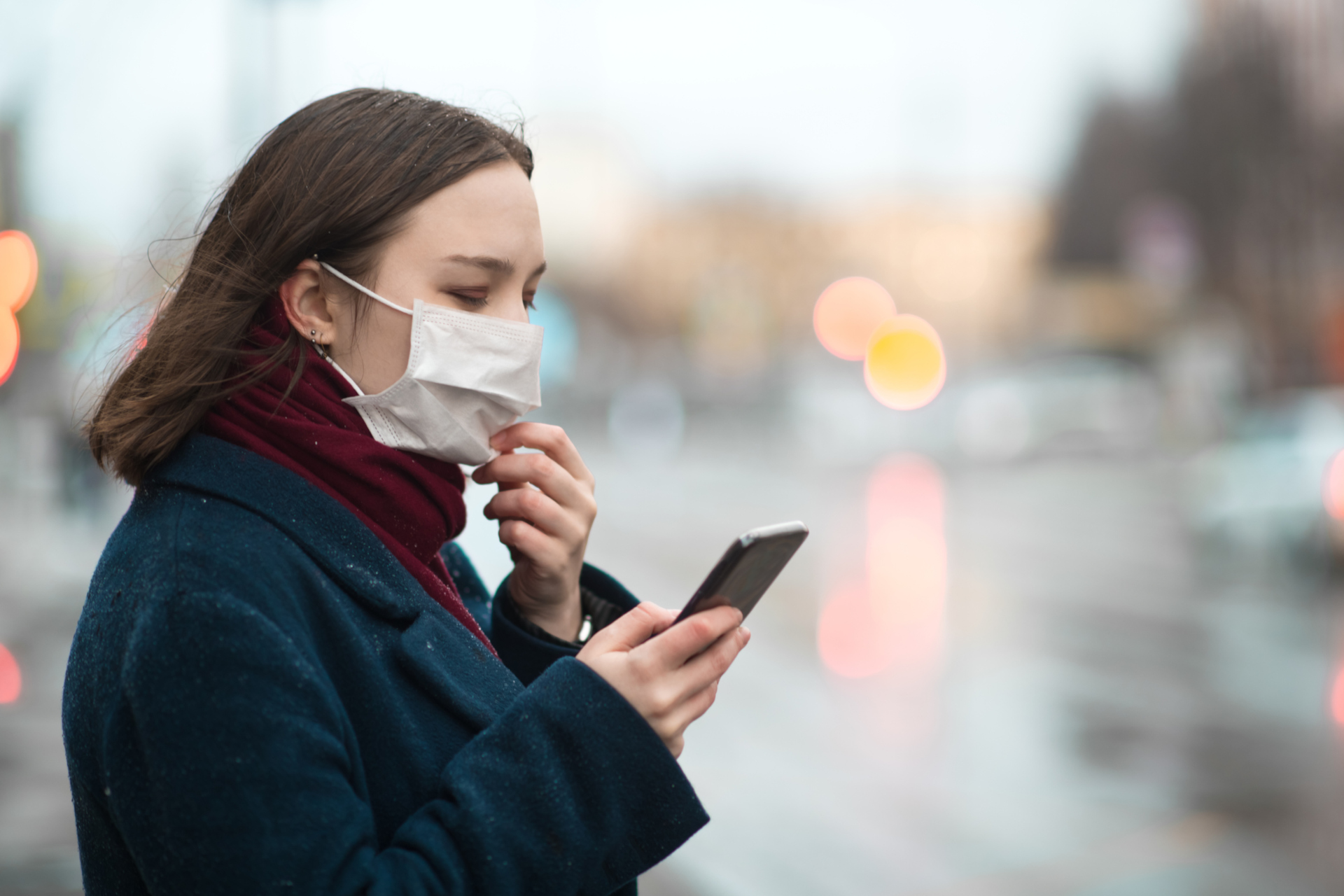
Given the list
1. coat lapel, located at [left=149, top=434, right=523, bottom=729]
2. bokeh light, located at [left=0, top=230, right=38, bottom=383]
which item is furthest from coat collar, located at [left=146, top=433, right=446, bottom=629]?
bokeh light, located at [left=0, top=230, right=38, bottom=383]

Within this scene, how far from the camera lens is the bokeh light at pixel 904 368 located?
1086 inches

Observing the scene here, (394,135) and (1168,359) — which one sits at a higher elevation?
(394,135)

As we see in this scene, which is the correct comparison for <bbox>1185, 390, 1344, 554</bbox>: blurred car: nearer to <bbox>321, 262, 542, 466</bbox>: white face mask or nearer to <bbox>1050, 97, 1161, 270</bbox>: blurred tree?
<bbox>321, 262, 542, 466</bbox>: white face mask

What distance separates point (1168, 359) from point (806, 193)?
116 feet

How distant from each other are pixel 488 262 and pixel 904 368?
28701 millimetres

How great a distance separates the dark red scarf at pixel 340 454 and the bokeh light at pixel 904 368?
25701 millimetres

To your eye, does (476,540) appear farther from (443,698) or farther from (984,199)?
(984,199)

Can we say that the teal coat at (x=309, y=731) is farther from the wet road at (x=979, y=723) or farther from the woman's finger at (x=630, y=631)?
the wet road at (x=979, y=723)

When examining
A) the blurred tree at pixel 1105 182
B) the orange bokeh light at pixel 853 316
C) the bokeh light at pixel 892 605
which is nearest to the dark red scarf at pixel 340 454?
the bokeh light at pixel 892 605

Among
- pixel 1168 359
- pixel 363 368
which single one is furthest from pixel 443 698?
pixel 1168 359

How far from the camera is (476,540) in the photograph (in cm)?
755

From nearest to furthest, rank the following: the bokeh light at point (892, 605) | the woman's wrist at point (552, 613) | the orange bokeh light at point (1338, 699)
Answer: the woman's wrist at point (552, 613) < the orange bokeh light at point (1338, 699) < the bokeh light at point (892, 605)

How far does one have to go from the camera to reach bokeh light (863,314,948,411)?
90.5ft

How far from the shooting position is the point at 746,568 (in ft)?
4.76
